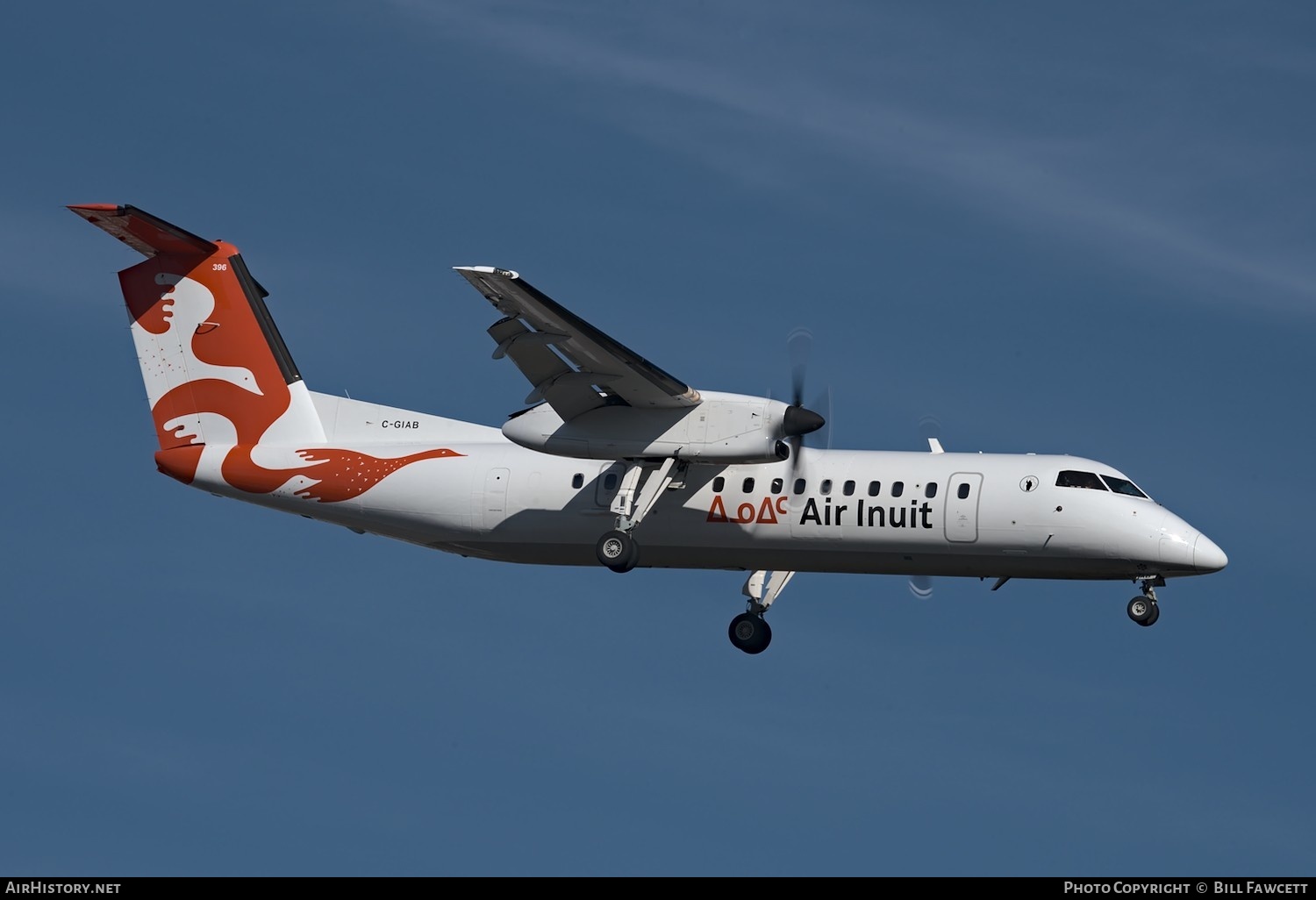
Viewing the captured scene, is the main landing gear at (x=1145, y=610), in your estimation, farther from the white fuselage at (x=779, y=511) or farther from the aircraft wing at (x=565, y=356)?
the aircraft wing at (x=565, y=356)

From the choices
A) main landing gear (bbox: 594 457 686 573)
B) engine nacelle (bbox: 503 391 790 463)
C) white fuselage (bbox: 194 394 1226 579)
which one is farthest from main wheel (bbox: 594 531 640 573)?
engine nacelle (bbox: 503 391 790 463)

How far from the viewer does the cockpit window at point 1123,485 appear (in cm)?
2645

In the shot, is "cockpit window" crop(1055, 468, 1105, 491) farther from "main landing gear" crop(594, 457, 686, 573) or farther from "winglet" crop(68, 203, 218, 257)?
"winglet" crop(68, 203, 218, 257)

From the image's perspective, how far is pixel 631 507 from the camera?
2741 cm

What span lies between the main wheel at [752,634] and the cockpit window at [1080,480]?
17.9ft

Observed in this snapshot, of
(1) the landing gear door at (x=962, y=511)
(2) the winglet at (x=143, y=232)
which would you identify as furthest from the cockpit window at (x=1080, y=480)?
(2) the winglet at (x=143, y=232)

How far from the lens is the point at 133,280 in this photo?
30281 mm

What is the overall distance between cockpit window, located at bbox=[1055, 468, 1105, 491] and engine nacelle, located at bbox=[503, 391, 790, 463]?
3.85 m

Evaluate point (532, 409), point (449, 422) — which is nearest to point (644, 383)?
point (532, 409)

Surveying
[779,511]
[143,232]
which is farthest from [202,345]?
[779,511]

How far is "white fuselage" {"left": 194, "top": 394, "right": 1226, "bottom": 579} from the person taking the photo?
86.0 feet

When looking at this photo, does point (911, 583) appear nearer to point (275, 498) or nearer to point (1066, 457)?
point (1066, 457)

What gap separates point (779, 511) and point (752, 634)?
9.40 feet

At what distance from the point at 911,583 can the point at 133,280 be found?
43.3ft
